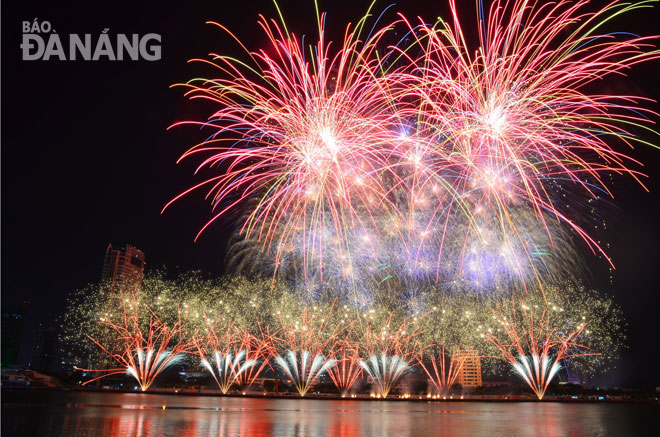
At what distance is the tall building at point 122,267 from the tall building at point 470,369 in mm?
88229

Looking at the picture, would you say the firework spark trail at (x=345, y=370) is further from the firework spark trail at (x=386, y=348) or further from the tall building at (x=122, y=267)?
the tall building at (x=122, y=267)

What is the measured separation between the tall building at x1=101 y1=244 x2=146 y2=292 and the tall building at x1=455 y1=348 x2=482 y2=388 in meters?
88.2

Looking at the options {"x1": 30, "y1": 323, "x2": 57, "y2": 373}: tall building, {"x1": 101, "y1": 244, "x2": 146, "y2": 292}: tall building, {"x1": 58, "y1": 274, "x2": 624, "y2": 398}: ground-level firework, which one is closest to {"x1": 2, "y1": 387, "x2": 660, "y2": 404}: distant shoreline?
{"x1": 58, "y1": 274, "x2": 624, "y2": 398}: ground-level firework

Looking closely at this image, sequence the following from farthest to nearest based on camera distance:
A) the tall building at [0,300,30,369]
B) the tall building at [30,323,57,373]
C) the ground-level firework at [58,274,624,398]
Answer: the tall building at [30,323,57,373] → the tall building at [0,300,30,369] → the ground-level firework at [58,274,624,398]

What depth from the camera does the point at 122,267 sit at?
13750cm

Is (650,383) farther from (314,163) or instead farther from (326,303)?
(314,163)

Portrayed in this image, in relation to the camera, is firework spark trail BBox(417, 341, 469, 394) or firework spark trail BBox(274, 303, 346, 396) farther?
firework spark trail BBox(417, 341, 469, 394)

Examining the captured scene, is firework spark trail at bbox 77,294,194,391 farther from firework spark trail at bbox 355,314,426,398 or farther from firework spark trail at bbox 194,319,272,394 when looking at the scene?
firework spark trail at bbox 355,314,426,398

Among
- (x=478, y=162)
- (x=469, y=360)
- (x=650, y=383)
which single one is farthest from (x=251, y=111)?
(x=650, y=383)

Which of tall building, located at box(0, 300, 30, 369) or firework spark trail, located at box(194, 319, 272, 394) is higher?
tall building, located at box(0, 300, 30, 369)

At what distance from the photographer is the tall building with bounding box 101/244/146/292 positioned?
129000mm

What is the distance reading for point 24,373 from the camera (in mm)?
65562

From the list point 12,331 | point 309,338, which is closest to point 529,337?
point 309,338

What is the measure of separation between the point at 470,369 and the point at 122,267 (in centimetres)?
10635
